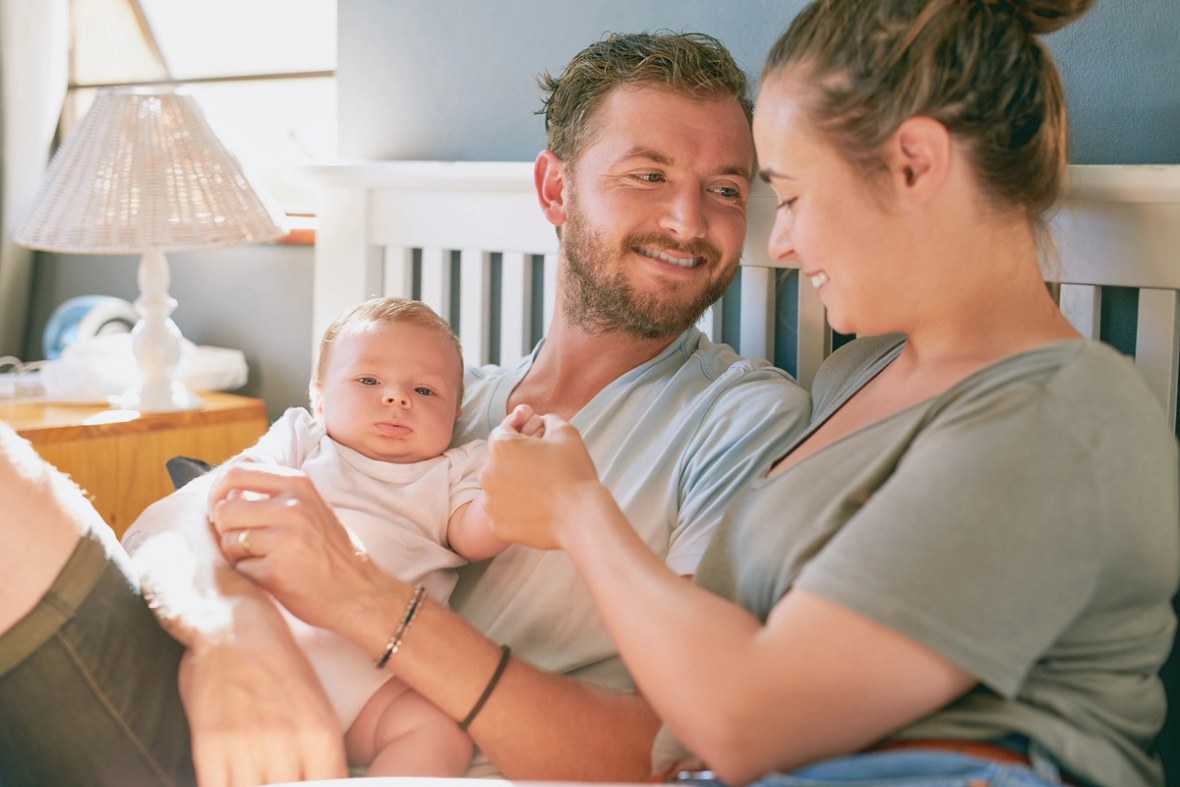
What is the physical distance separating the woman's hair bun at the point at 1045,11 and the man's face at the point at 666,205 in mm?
550

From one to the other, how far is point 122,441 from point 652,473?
1.40m

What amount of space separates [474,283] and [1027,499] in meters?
1.41

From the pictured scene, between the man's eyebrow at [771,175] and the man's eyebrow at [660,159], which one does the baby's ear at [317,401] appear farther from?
the man's eyebrow at [771,175]

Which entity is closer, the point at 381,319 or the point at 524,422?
the point at 524,422

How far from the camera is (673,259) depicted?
5.24 ft

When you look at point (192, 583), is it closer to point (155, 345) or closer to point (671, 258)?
point (671, 258)

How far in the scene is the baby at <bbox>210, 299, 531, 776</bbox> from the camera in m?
1.42

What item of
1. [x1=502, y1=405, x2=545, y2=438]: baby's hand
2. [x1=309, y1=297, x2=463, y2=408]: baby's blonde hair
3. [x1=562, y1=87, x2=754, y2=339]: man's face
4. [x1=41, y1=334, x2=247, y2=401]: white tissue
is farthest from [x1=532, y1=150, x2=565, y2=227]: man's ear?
[x1=41, y1=334, x2=247, y2=401]: white tissue

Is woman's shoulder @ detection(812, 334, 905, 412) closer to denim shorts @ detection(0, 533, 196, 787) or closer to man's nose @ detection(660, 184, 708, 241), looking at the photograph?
man's nose @ detection(660, 184, 708, 241)

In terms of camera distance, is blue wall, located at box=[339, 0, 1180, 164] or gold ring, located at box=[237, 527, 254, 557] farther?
blue wall, located at box=[339, 0, 1180, 164]

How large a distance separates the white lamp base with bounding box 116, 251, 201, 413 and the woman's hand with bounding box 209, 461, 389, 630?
4.20 ft

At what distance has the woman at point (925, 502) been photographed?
2.88 ft

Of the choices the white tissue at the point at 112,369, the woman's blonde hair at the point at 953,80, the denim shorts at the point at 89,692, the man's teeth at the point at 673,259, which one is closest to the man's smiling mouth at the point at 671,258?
the man's teeth at the point at 673,259

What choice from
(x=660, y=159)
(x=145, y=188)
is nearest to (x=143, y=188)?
(x=145, y=188)
